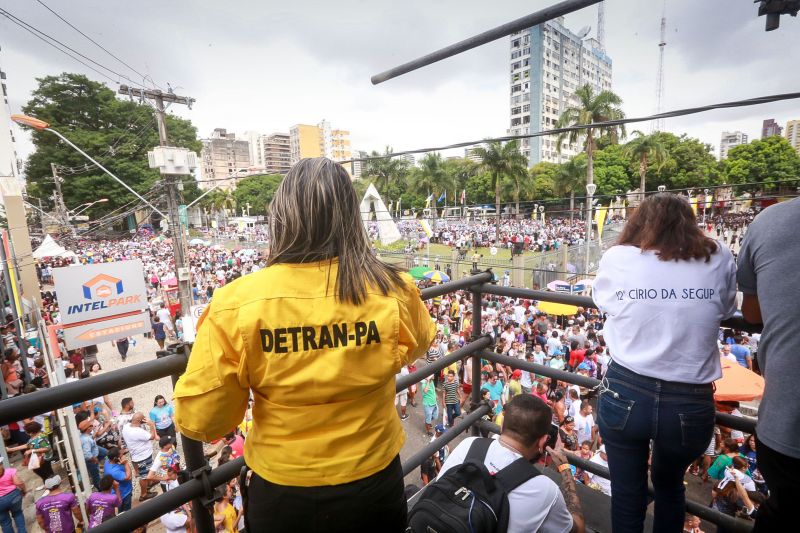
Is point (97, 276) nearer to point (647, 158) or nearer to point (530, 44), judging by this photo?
point (647, 158)

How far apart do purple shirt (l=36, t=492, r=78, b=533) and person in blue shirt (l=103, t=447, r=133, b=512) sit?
0.53 metres

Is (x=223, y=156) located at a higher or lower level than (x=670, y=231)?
higher

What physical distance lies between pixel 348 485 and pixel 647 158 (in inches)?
1580

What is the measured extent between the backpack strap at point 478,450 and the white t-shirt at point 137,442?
666 cm

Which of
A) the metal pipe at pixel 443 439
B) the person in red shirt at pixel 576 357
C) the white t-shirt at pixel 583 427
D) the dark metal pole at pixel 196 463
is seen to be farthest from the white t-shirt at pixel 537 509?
the person in red shirt at pixel 576 357

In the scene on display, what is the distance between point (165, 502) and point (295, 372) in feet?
1.99

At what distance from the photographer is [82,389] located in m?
→ 1.03

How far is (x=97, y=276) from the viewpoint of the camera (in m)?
9.80

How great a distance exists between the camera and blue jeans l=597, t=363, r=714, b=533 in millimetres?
1484

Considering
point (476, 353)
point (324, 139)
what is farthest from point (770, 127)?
point (324, 139)

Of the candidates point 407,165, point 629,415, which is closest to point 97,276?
point 629,415

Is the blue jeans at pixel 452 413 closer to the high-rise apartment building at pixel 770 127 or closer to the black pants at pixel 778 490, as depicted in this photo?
the black pants at pixel 778 490

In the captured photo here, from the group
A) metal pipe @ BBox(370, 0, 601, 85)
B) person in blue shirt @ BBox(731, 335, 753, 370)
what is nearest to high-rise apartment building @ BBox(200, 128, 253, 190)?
person in blue shirt @ BBox(731, 335, 753, 370)

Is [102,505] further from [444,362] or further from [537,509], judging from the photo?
[537,509]
